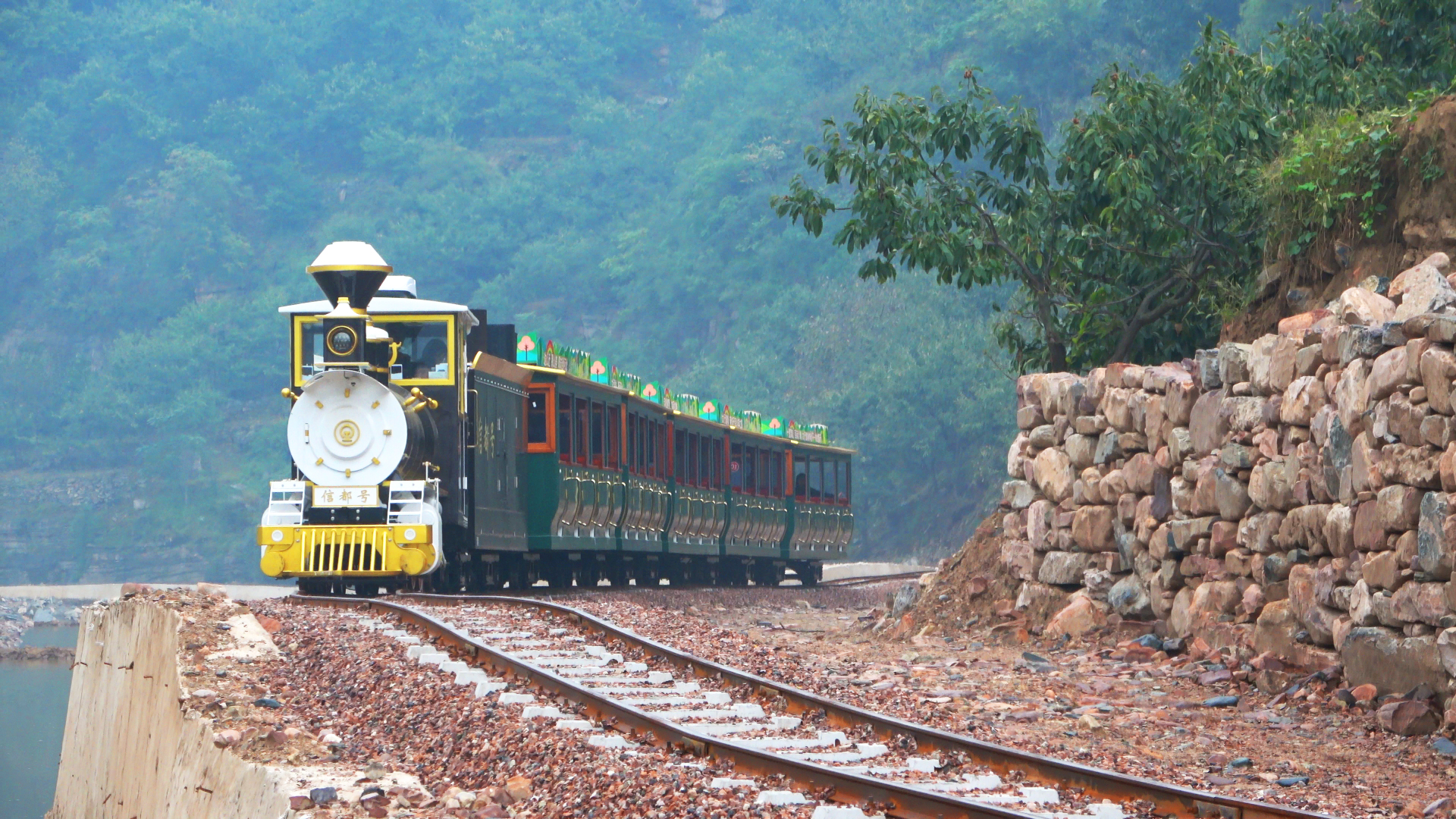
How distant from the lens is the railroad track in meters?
6.58

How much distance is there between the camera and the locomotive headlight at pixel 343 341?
1647 cm

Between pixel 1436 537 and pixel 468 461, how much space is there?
11.4 m

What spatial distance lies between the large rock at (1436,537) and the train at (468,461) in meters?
9.65

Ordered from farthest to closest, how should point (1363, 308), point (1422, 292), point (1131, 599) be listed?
point (1131, 599) → point (1363, 308) → point (1422, 292)

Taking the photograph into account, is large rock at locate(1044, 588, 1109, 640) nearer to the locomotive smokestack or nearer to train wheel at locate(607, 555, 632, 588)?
the locomotive smokestack

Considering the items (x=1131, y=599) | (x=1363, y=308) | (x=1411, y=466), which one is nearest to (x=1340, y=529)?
(x=1411, y=466)

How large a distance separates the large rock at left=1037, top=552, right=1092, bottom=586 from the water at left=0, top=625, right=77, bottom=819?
945cm

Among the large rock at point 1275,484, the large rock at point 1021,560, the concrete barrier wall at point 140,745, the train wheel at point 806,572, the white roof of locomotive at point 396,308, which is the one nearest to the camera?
the concrete barrier wall at point 140,745

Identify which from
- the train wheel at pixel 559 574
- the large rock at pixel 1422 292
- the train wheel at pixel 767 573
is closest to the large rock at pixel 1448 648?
the large rock at pixel 1422 292

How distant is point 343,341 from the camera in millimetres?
16500

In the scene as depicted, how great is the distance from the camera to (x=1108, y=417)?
14047mm

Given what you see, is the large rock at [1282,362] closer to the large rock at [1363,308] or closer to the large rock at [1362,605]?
the large rock at [1363,308]

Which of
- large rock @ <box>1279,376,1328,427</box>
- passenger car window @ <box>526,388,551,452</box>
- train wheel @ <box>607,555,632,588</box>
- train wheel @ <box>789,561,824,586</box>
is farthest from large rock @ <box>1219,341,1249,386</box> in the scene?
train wheel @ <box>789,561,824,586</box>

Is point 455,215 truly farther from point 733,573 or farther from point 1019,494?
point 1019,494
